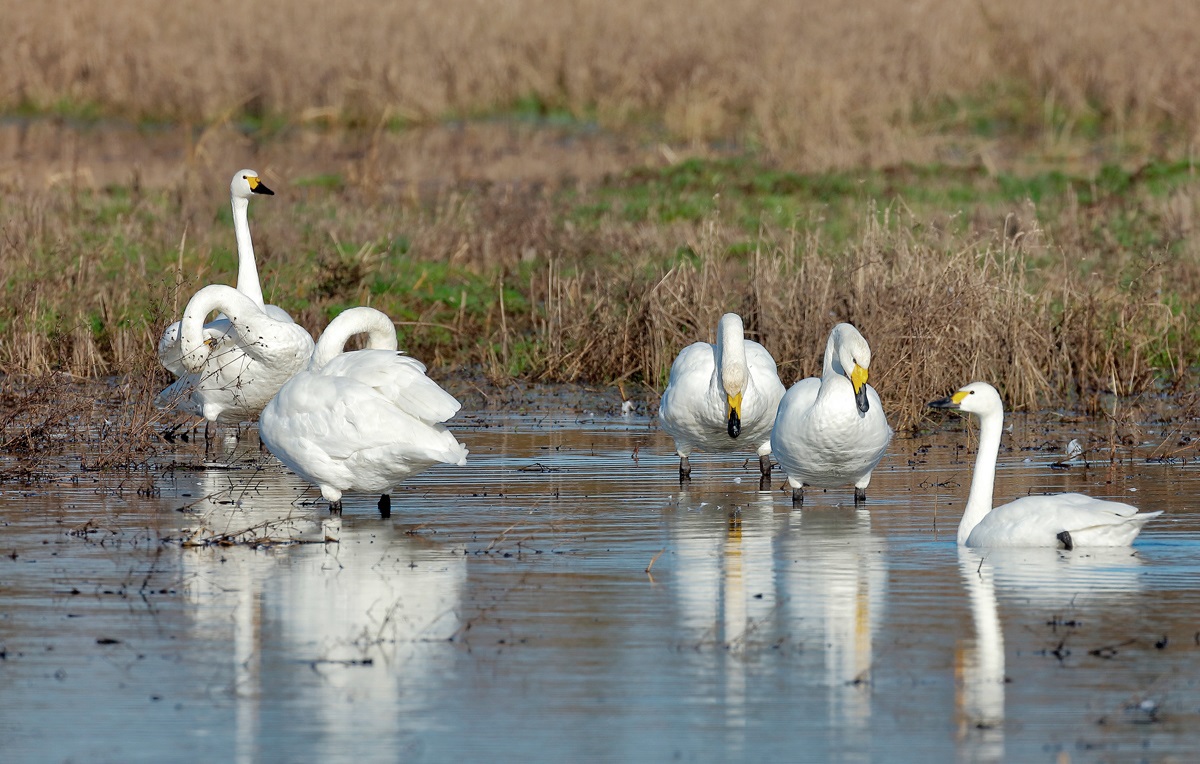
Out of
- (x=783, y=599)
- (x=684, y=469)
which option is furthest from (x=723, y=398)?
(x=783, y=599)

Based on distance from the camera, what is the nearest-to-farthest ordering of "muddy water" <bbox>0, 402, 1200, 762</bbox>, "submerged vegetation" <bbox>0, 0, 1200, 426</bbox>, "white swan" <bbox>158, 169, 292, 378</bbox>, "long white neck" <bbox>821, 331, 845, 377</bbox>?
"muddy water" <bbox>0, 402, 1200, 762</bbox> < "long white neck" <bbox>821, 331, 845, 377</bbox> < "white swan" <bbox>158, 169, 292, 378</bbox> < "submerged vegetation" <bbox>0, 0, 1200, 426</bbox>

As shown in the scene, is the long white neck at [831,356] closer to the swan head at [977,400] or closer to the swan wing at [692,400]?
the swan wing at [692,400]

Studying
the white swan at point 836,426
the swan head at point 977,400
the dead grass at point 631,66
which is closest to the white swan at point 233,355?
the white swan at point 836,426

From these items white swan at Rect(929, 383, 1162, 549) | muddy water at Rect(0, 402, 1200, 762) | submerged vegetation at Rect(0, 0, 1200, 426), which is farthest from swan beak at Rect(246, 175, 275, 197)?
white swan at Rect(929, 383, 1162, 549)

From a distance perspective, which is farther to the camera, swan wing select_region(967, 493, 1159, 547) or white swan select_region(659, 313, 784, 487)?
white swan select_region(659, 313, 784, 487)

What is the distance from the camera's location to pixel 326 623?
6969 mm

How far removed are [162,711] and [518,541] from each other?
295cm

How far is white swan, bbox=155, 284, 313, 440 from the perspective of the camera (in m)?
11.4

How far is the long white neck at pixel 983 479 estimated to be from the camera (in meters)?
8.65

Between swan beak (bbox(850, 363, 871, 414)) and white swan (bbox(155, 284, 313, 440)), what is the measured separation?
3.61 m

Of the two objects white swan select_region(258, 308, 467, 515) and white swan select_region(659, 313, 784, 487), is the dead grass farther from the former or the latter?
white swan select_region(258, 308, 467, 515)

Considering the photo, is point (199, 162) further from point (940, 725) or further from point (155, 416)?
point (940, 725)

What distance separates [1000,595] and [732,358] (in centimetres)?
312

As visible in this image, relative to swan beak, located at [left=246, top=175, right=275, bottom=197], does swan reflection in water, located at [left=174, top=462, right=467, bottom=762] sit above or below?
Answer: below
